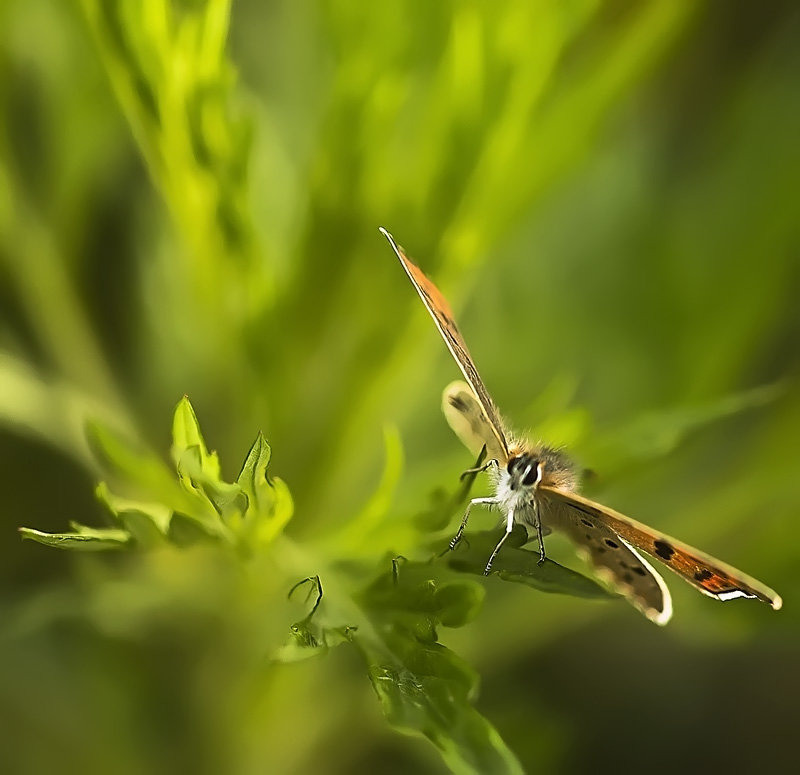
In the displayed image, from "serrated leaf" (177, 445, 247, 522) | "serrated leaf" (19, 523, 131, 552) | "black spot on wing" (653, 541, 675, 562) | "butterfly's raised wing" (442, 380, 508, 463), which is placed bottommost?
"serrated leaf" (19, 523, 131, 552)

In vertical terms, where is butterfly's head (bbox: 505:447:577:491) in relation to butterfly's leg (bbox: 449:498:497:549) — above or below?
above

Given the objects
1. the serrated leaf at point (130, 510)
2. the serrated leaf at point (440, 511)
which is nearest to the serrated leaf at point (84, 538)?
the serrated leaf at point (130, 510)

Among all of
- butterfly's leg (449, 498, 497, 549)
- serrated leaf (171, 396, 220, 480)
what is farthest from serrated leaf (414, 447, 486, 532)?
serrated leaf (171, 396, 220, 480)

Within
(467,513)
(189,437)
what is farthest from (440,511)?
(189,437)

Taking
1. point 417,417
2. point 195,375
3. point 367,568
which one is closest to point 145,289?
point 195,375

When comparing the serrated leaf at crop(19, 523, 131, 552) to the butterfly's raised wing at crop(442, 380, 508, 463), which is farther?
the butterfly's raised wing at crop(442, 380, 508, 463)

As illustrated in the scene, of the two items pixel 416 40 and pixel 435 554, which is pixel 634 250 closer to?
pixel 416 40

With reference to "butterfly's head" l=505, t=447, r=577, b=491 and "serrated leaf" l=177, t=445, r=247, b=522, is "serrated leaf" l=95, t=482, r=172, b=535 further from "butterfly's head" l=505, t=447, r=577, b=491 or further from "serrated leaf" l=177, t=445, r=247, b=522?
"butterfly's head" l=505, t=447, r=577, b=491

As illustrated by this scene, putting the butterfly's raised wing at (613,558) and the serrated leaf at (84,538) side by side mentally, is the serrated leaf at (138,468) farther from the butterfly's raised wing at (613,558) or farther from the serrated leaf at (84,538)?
the butterfly's raised wing at (613,558)
